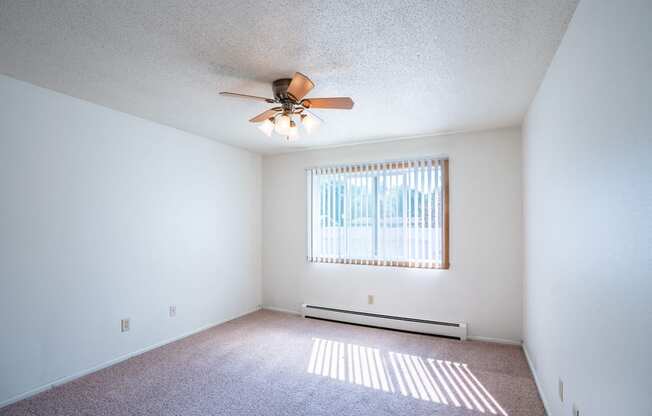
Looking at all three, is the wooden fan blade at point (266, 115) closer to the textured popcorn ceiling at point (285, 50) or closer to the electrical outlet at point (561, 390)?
the textured popcorn ceiling at point (285, 50)

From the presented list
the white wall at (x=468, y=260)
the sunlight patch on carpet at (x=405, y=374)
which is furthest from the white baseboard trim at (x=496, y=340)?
the sunlight patch on carpet at (x=405, y=374)

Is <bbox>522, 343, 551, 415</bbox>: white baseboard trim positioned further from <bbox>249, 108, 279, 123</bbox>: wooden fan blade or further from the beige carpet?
<bbox>249, 108, 279, 123</bbox>: wooden fan blade

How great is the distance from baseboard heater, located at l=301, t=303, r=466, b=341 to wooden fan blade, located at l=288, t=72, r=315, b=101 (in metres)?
3.04

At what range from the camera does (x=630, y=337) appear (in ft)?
3.56

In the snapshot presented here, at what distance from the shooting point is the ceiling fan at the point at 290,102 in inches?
87.3

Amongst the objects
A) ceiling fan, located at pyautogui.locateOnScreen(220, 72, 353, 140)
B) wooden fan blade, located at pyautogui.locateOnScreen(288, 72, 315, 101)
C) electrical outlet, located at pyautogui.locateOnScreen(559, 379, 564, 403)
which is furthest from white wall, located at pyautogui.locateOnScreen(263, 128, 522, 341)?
wooden fan blade, located at pyautogui.locateOnScreen(288, 72, 315, 101)

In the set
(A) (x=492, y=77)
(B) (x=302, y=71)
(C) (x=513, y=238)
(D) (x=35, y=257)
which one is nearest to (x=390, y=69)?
(B) (x=302, y=71)

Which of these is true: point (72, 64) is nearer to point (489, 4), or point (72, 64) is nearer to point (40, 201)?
point (40, 201)

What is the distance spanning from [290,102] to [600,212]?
2.00m

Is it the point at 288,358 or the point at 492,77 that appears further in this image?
the point at 288,358

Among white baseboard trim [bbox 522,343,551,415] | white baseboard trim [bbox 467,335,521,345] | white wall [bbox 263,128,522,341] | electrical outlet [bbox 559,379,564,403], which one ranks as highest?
white wall [bbox 263,128,522,341]

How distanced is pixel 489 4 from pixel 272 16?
3.66 ft

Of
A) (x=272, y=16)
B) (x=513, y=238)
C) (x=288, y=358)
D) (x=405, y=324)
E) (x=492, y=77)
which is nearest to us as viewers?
(x=272, y=16)

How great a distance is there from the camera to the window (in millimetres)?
3965
